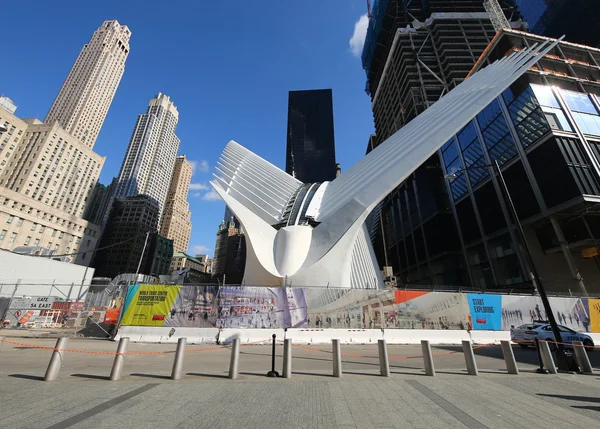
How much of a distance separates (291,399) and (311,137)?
113 m

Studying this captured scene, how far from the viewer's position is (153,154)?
132375 millimetres

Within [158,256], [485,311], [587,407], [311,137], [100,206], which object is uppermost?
[311,137]

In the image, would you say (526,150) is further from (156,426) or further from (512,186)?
(156,426)

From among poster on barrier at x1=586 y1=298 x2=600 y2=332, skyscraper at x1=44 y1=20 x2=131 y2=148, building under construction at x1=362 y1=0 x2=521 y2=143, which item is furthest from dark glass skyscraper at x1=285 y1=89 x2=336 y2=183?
poster on barrier at x1=586 y1=298 x2=600 y2=332

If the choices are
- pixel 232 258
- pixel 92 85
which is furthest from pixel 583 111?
pixel 92 85

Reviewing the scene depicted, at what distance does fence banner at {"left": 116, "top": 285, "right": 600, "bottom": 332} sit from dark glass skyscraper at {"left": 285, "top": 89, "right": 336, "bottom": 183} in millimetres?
90869

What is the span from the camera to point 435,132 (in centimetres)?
2094

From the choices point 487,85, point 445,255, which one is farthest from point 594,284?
point 487,85

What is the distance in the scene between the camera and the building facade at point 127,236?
9230cm

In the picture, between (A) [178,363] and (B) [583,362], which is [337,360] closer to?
(A) [178,363]

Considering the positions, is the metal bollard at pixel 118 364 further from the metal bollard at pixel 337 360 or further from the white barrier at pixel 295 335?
the white barrier at pixel 295 335

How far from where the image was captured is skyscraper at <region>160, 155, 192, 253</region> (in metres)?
134

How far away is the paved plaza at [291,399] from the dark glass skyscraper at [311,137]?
9887 cm

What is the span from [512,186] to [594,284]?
43.8 feet
